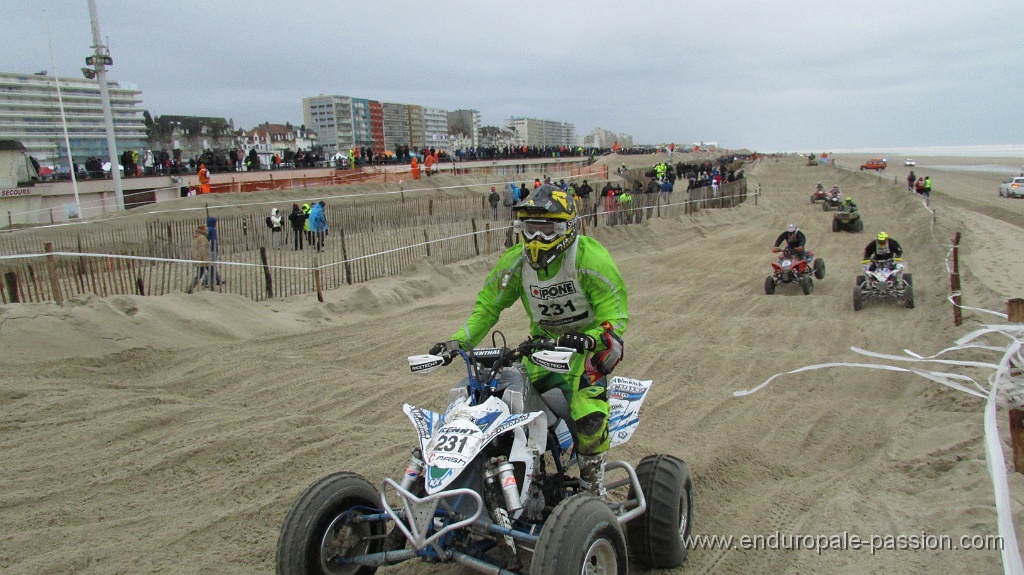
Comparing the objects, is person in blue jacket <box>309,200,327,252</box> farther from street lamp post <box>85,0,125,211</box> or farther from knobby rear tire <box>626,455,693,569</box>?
knobby rear tire <box>626,455,693,569</box>

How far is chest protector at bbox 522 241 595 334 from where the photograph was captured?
406cm

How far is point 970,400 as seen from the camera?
6.54 meters

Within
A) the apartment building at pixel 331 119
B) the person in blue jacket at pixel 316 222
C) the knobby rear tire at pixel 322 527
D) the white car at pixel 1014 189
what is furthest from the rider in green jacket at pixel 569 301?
the apartment building at pixel 331 119

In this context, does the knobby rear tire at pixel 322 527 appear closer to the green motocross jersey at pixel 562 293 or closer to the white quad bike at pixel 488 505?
the white quad bike at pixel 488 505

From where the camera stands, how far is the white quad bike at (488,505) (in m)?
3.03

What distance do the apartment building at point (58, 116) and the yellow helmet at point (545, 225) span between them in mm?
28629

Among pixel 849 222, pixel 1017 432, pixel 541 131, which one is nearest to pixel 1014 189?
pixel 849 222

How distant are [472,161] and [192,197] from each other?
21.0 metres

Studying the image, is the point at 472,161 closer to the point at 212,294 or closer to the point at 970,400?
the point at 212,294

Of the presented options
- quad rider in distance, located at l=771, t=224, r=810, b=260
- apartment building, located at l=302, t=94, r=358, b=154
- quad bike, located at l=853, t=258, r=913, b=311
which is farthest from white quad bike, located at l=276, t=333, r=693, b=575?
apartment building, located at l=302, t=94, r=358, b=154

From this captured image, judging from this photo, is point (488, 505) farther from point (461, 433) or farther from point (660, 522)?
point (660, 522)

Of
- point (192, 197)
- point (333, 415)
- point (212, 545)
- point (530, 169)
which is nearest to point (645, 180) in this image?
point (530, 169)

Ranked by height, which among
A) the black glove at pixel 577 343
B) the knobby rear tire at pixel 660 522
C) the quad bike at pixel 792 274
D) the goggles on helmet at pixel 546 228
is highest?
the goggles on helmet at pixel 546 228

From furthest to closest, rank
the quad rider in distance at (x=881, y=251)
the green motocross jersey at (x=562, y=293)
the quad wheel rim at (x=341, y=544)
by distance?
the quad rider in distance at (x=881, y=251) < the green motocross jersey at (x=562, y=293) < the quad wheel rim at (x=341, y=544)
